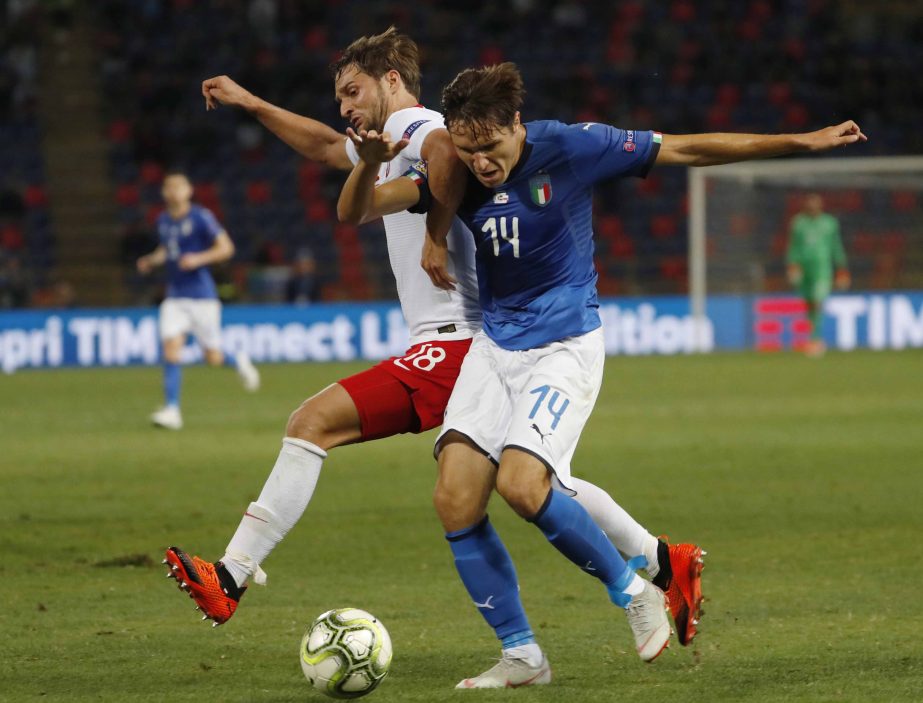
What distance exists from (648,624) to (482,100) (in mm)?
1685

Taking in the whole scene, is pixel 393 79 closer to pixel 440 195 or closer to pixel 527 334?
pixel 440 195

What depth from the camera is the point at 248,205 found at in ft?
81.7

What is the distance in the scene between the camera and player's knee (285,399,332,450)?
16.5 feet

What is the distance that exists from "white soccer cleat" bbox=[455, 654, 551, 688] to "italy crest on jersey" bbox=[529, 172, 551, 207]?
1.40 metres

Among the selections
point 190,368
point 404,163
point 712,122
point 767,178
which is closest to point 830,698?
point 404,163

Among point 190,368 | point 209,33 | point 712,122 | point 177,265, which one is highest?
point 209,33

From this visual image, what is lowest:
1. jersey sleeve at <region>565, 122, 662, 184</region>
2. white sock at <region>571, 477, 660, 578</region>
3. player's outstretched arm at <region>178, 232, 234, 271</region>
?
white sock at <region>571, 477, 660, 578</region>

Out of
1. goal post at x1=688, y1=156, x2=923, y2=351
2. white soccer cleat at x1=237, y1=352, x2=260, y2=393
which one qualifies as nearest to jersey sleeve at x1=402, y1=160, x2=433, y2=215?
white soccer cleat at x1=237, y1=352, x2=260, y2=393

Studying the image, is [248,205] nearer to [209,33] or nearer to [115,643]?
[209,33]

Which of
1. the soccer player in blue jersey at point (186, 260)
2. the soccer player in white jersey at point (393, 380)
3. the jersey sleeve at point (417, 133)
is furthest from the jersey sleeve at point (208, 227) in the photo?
the jersey sleeve at point (417, 133)

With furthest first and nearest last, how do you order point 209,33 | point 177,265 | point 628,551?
point 209,33
point 177,265
point 628,551

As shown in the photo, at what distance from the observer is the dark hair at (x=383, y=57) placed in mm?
5227

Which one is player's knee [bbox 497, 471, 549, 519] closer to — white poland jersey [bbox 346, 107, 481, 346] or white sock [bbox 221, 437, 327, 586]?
white sock [bbox 221, 437, 327, 586]

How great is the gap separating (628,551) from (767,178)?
19.3 m
